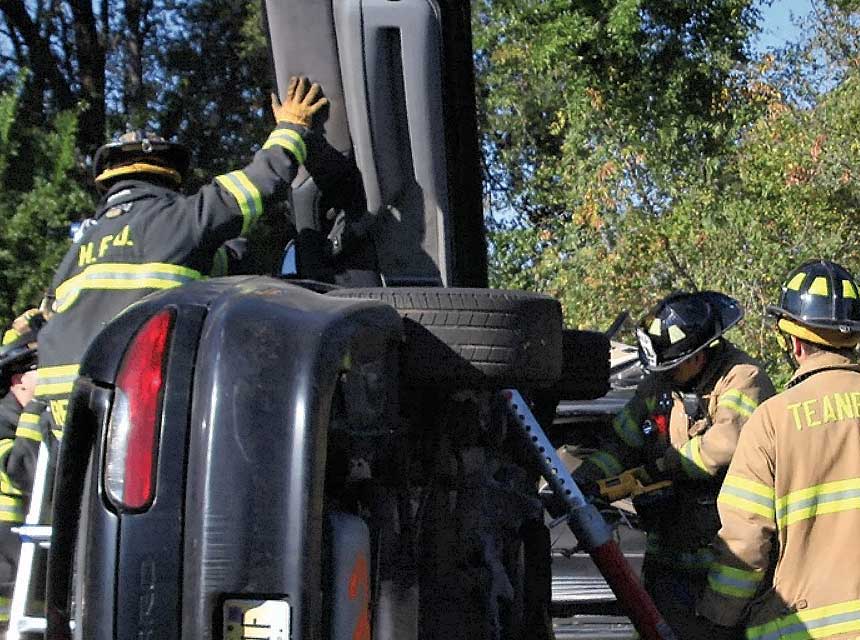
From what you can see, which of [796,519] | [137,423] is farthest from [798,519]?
[137,423]

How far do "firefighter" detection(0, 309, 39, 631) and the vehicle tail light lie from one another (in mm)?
2579

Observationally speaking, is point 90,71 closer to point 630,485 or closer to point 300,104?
point 630,485

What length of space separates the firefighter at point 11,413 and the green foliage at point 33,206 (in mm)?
8273

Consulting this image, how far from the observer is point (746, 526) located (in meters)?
3.55

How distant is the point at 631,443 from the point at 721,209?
824cm

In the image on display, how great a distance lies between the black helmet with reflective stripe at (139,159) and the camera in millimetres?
3775

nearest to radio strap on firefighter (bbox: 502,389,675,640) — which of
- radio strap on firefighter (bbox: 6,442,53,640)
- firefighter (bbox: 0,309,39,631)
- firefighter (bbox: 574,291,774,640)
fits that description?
firefighter (bbox: 574,291,774,640)

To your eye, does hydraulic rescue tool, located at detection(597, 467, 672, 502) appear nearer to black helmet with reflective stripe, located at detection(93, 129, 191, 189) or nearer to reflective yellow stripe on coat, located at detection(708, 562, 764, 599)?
reflective yellow stripe on coat, located at detection(708, 562, 764, 599)

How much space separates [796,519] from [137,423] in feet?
6.41

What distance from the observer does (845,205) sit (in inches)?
451

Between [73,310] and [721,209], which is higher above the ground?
[721,209]

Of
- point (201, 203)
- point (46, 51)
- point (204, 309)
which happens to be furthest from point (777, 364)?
point (46, 51)

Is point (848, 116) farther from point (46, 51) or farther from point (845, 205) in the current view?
point (46, 51)

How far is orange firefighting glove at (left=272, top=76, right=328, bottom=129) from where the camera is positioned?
390 centimetres
